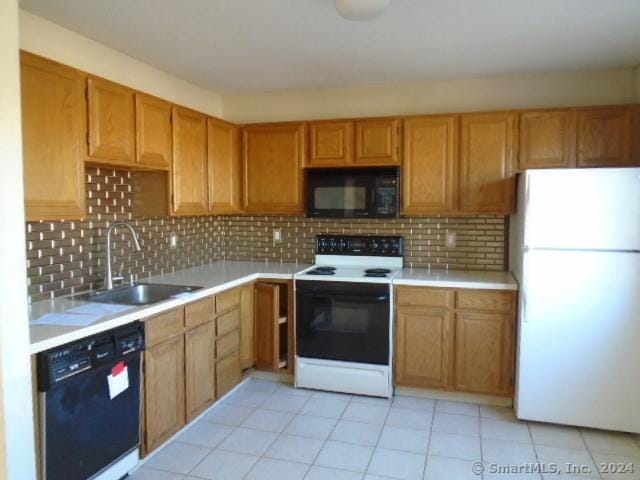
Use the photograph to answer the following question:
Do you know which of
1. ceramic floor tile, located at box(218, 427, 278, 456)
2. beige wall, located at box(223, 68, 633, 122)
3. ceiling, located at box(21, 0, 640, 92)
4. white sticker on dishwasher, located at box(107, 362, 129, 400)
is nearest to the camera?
→ white sticker on dishwasher, located at box(107, 362, 129, 400)

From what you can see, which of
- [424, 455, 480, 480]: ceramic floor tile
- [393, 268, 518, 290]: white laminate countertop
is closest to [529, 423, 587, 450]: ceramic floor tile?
[424, 455, 480, 480]: ceramic floor tile

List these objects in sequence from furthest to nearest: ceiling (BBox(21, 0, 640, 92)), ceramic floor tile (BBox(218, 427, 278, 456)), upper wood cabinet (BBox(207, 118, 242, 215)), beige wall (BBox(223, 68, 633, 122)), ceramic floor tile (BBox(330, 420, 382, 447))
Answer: upper wood cabinet (BBox(207, 118, 242, 215)) → beige wall (BBox(223, 68, 633, 122)) → ceramic floor tile (BBox(330, 420, 382, 447)) → ceramic floor tile (BBox(218, 427, 278, 456)) → ceiling (BBox(21, 0, 640, 92))

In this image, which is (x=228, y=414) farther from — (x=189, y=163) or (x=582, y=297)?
(x=582, y=297)

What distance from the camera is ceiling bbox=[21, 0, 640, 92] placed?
2332 millimetres

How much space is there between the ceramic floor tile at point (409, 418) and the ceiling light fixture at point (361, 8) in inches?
Answer: 92.4

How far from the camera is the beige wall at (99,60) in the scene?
2.47m

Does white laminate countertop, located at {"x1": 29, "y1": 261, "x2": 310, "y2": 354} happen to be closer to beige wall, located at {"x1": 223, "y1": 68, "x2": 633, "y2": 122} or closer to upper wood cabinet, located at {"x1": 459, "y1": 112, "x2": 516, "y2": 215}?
beige wall, located at {"x1": 223, "y1": 68, "x2": 633, "y2": 122}

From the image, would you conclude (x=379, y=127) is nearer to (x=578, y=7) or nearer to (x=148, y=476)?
(x=578, y=7)

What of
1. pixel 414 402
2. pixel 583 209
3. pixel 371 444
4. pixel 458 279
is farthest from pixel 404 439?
pixel 583 209

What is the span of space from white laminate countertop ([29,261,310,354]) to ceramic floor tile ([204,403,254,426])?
2.66 ft

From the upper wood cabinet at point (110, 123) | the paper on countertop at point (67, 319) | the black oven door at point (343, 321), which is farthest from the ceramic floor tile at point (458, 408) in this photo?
the upper wood cabinet at point (110, 123)

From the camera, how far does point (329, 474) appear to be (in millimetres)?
2436

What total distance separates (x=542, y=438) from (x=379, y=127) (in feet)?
7.61

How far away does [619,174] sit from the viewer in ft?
8.81
